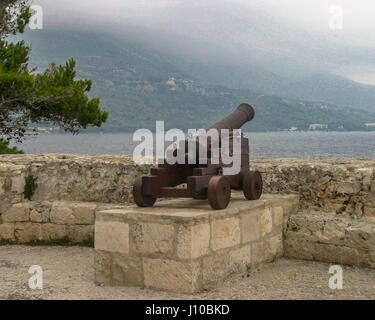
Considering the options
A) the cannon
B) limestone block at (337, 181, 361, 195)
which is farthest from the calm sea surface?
limestone block at (337, 181, 361, 195)

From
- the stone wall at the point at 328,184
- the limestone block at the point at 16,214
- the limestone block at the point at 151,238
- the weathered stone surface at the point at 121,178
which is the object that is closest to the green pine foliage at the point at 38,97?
the weathered stone surface at the point at 121,178

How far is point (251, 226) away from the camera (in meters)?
4.14

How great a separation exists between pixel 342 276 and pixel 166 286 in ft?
5.36

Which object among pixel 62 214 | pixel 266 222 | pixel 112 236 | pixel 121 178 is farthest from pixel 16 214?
pixel 266 222

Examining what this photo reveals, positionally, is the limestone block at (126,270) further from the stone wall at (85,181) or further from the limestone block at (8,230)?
the limestone block at (8,230)

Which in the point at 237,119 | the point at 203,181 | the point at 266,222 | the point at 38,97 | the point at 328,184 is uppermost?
the point at 38,97

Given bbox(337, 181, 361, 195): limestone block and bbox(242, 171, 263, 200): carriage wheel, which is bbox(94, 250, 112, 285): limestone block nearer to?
bbox(242, 171, 263, 200): carriage wheel

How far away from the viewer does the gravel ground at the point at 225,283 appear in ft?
11.7

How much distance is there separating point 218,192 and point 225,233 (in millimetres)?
342

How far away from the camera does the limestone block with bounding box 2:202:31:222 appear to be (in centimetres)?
568

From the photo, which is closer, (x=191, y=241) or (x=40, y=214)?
(x=191, y=241)

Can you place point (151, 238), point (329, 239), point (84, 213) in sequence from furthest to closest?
point (84, 213), point (329, 239), point (151, 238)

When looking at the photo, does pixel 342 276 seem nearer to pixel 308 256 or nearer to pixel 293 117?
pixel 308 256

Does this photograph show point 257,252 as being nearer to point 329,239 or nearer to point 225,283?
point 225,283
